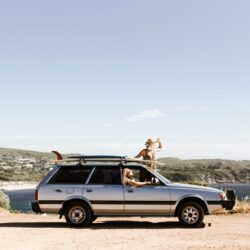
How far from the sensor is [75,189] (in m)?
13.5

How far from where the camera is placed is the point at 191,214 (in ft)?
43.4

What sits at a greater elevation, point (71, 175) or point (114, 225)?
point (71, 175)

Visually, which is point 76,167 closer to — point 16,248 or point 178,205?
point 178,205

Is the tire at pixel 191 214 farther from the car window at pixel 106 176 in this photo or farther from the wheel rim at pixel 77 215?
the wheel rim at pixel 77 215

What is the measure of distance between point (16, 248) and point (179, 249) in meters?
3.38

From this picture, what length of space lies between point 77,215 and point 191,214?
10.2ft

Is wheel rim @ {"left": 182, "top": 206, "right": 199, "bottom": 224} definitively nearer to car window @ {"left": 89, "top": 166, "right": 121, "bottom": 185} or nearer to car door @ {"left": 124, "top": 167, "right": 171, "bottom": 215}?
car door @ {"left": 124, "top": 167, "right": 171, "bottom": 215}

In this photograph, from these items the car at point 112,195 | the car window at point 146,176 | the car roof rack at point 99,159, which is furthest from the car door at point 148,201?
the car roof rack at point 99,159

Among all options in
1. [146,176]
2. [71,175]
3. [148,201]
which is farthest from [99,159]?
[148,201]

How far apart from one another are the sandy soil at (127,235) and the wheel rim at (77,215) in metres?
0.32

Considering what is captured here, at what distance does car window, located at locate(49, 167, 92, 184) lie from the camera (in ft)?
44.8

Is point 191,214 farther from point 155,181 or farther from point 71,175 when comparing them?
point 71,175

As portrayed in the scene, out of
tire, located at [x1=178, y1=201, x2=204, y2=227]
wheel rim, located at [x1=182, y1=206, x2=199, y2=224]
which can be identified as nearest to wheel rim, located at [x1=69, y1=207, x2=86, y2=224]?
tire, located at [x1=178, y1=201, x2=204, y2=227]

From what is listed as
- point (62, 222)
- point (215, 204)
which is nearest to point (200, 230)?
point (215, 204)
